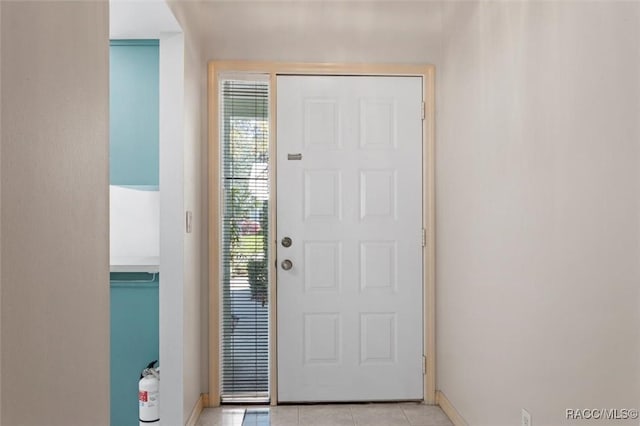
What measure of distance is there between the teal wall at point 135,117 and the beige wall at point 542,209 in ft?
5.58

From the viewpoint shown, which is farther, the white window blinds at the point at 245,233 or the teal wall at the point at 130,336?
the white window blinds at the point at 245,233

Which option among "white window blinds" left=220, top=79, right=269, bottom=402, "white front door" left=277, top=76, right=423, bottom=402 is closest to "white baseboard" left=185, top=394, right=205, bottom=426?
"white window blinds" left=220, top=79, right=269, bottom=402

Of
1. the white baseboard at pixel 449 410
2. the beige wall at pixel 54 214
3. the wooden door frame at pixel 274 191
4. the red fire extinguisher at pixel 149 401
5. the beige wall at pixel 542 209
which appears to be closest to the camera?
the beige wall at pixel 54 214

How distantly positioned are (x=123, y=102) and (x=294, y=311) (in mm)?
1573

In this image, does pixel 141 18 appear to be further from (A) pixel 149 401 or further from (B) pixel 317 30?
(A) pixel 149 401

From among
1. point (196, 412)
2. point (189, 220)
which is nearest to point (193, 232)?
point (189, 220)

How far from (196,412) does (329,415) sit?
755mm

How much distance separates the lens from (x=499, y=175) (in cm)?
237

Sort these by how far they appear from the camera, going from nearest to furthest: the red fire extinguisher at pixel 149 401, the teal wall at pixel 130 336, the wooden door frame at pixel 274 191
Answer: the red fire extinguisher at pixel 149 401
the teal wall at pixel 130 336
the wooden door frame at pixel 274 191

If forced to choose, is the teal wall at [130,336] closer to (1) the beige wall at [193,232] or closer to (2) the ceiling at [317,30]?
(1) the beige wall at [193,232]

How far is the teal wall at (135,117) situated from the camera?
2984 mm

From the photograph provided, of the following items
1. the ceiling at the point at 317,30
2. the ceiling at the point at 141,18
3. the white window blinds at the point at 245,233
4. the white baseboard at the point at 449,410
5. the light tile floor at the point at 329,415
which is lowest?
the light tile floor at the point at 329,415

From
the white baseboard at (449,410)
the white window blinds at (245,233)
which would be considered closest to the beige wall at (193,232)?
the white window blinds at (245,233)

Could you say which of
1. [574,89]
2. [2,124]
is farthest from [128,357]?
[574,89]
